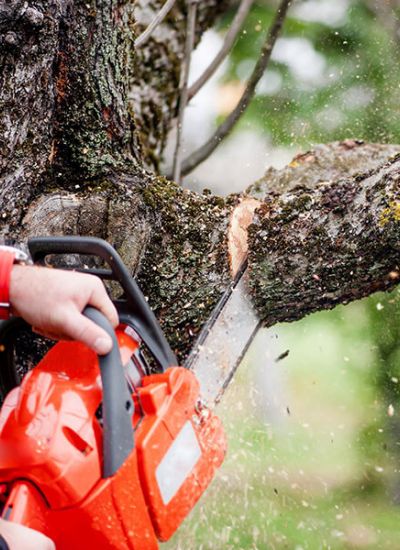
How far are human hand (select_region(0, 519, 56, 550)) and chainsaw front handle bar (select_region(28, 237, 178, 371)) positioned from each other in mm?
389

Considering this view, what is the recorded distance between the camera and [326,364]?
368 cm

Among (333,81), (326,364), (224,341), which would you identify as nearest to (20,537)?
(224,341)

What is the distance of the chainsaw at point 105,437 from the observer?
108 centimetres

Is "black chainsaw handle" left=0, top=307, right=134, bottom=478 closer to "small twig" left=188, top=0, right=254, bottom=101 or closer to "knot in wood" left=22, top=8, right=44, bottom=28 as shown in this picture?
"knot in wood" left=22, top=8, right=44, bottom=28

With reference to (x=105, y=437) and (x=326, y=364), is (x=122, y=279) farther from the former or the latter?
(x=326, y=364)

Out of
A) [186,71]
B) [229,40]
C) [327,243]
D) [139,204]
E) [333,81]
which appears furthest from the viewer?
[333,81]

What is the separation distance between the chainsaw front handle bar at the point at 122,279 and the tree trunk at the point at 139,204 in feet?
1.31

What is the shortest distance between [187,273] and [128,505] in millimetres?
764

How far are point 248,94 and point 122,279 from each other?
6.54ft

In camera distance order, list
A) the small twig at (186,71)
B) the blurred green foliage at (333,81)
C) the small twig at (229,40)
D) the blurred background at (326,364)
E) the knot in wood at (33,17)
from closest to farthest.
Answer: the knot in wood at (33,17) < the small twig at (186,71) < the small twig at (229,40) < the blurred background at (326,364) < the blurred green foliage at (333,81)

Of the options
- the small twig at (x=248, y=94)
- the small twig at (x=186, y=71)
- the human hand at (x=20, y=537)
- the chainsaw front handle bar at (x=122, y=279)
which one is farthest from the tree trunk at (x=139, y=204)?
the small twig at (x=248, y=94)

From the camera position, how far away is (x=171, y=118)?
322cm

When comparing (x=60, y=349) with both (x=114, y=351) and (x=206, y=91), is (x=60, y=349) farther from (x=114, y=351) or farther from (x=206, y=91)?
(x=206, y=91)

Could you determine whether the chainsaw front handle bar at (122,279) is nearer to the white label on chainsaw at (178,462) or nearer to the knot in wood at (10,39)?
the white label on chainsaw at (178,462)
